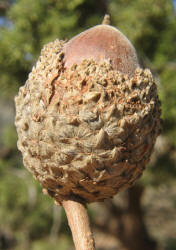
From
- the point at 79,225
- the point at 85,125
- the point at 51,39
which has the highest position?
the point at 51,39

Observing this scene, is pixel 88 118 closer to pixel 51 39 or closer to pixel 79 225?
pixel 79 225

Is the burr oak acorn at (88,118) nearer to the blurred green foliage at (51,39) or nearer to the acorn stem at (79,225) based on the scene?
the acorn stem at (79,225)

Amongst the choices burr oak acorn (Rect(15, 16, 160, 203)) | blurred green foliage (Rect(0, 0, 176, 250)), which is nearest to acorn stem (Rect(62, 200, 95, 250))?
burr oak acorn (Rect(15, 16, 160, 203))

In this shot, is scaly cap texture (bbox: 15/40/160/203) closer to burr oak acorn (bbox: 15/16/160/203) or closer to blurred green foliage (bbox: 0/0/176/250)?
burr oak acorn (bbox: 15/16/160/203)

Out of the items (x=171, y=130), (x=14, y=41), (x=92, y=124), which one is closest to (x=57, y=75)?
(x=92, y=124)

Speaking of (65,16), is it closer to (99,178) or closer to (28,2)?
(28,2)

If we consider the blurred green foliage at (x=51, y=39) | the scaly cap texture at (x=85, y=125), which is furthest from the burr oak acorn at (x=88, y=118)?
the blurred green foliage at (x=51, y=39)

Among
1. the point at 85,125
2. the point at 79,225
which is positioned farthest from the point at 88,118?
the point at 79,225
